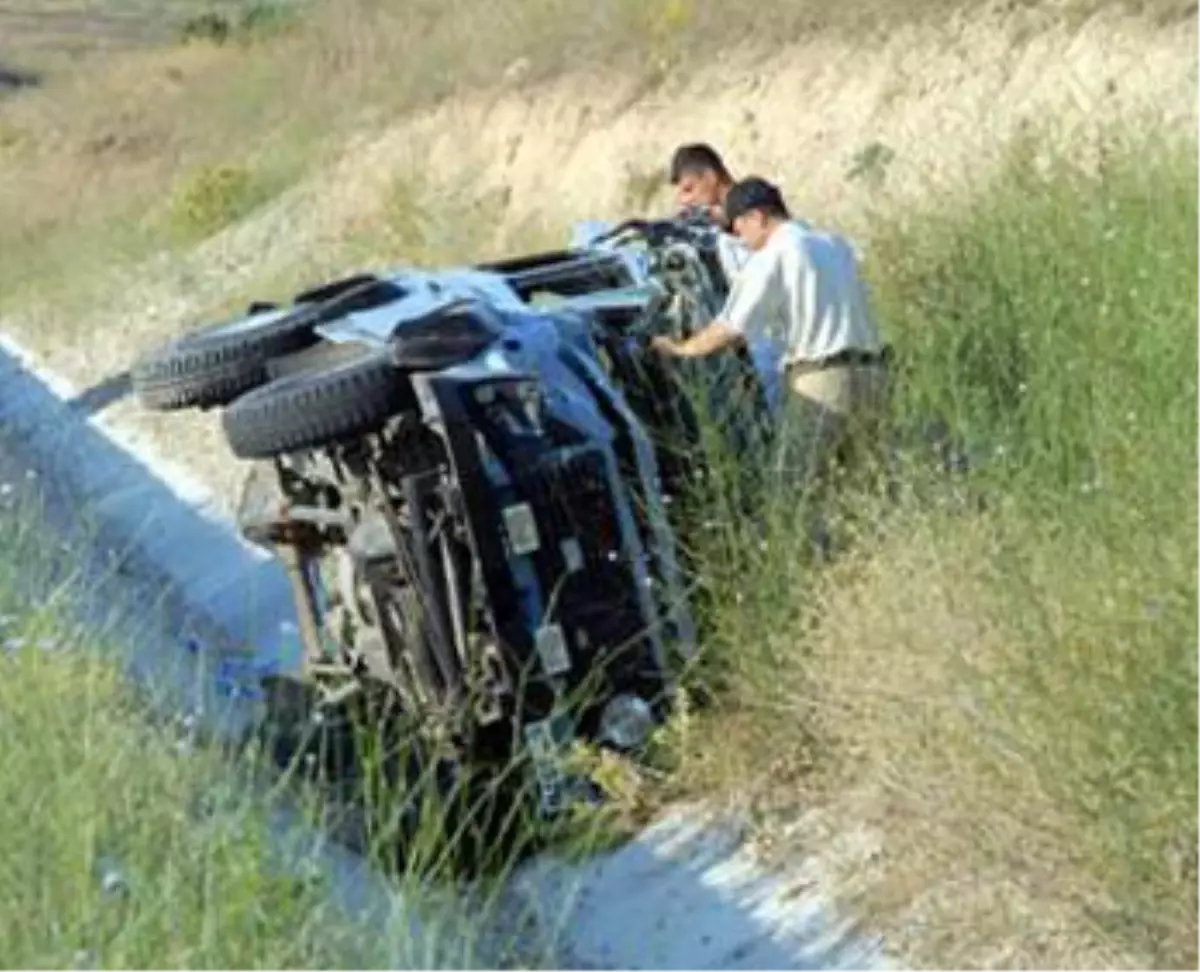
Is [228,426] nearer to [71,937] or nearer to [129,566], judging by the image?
[71,937]

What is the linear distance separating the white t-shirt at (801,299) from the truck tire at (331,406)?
4.59 feet

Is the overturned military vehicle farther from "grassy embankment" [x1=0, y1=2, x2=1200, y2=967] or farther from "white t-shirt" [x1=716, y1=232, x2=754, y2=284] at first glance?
"white t-shirt" [x1=716, y1=232, x2=754, y2=284]

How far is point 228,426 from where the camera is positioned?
8781 mm

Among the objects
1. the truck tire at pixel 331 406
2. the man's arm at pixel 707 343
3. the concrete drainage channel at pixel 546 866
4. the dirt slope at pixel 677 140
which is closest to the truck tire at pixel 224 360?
the truck tire at pixel 331 406

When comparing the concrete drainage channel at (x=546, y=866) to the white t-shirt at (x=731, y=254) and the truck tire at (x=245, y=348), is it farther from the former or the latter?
the white t-shirt at (x=731, y=254)

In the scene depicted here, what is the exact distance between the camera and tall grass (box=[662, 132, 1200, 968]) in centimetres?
597

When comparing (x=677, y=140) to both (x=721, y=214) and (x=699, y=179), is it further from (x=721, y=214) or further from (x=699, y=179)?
(x=721, y=214)

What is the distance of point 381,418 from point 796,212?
8443mm

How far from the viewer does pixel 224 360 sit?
9445mm

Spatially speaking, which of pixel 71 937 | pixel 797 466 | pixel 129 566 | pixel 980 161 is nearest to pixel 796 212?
pixel 980 161

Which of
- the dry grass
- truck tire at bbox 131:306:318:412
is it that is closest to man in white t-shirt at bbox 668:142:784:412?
truck tire at bbox 131:306:318:412

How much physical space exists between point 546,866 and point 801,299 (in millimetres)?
2302

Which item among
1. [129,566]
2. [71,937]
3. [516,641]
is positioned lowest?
[129,566]

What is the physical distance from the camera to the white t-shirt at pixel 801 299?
9219mm
